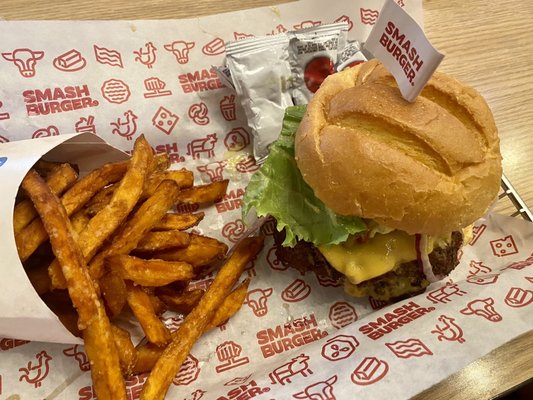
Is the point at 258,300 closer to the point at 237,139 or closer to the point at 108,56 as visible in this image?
the point at 237,139

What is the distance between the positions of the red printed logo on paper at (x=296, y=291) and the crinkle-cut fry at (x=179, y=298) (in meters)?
0.36

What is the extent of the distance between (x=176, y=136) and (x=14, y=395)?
3.77ft

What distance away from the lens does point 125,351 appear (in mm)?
1613

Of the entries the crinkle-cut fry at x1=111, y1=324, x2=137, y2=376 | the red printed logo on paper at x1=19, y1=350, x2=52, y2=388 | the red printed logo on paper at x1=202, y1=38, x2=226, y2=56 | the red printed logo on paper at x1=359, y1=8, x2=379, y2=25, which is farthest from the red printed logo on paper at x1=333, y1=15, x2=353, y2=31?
the red printed logo on paper at x1=19, y1=350, x2=52, y2=388

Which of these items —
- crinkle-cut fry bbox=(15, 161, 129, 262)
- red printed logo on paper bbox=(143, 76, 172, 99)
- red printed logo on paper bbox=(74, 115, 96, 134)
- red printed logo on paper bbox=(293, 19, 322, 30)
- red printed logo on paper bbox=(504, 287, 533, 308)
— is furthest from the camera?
red printed logo on paper bbox=(293, 19, 322, 30)

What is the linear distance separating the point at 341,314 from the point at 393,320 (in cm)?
31

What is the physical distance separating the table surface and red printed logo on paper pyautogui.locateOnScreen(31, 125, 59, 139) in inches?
20.5

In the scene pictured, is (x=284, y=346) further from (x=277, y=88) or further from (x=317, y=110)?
(x=277, y=88)

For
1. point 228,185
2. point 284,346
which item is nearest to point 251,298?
point 284,346

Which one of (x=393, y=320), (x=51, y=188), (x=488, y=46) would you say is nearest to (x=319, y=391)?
(x=393, y=320)

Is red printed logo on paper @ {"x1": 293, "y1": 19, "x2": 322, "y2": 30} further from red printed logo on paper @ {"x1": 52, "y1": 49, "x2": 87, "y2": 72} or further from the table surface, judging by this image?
red printed logo on paper @ {"x1": 52, "y1": 49, "x2": 87, "y2": 72}

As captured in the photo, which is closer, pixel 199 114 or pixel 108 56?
pixel 108 56

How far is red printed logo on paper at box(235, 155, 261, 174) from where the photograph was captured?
92.8 inches

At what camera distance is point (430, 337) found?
1.58 m
